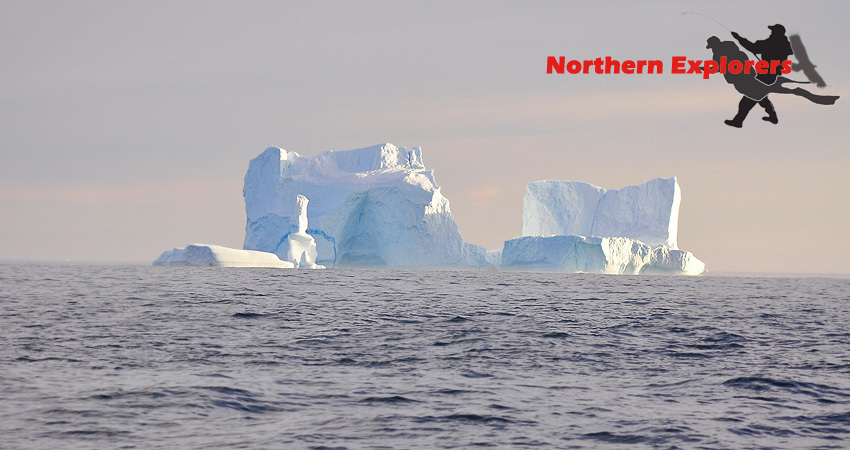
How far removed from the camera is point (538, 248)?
46.0 m

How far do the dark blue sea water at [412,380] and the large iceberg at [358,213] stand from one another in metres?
26.4

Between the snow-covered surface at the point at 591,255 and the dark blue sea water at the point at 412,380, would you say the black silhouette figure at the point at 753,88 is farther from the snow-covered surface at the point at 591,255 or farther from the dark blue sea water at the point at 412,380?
the snow-covered surface at the point at 591,255

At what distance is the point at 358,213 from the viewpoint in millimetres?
46969

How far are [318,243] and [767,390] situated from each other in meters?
42.7

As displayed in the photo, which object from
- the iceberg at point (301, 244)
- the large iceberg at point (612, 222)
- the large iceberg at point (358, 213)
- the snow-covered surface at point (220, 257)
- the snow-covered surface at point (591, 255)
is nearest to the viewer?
the snow-covered surface at point (220, 257)

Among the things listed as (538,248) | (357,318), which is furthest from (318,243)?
(357,318)

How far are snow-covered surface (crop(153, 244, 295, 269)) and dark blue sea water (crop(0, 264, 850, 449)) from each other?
2359 cm

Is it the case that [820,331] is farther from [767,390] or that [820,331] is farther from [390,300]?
[390,300]

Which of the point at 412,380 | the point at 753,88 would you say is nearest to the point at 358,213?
the point at 753,88

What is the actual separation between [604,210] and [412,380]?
1763 inches

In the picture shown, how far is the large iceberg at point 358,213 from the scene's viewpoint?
45781 mm

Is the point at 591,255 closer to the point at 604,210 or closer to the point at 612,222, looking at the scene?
the point at 612,222

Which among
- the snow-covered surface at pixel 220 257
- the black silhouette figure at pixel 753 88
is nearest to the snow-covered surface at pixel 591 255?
the snow-covered surface at pixel 220 257

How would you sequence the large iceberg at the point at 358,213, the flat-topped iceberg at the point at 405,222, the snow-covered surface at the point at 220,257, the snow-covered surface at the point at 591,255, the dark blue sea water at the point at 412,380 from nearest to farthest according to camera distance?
the dark blue sea water at the point at 412,380 → the snow-covered surface at the point at 220,257 → the snow-covered surface at the point at 591,255 → the flat-topped iceberg at the point at 405,222 → the large iceberg at the point at 358,213
